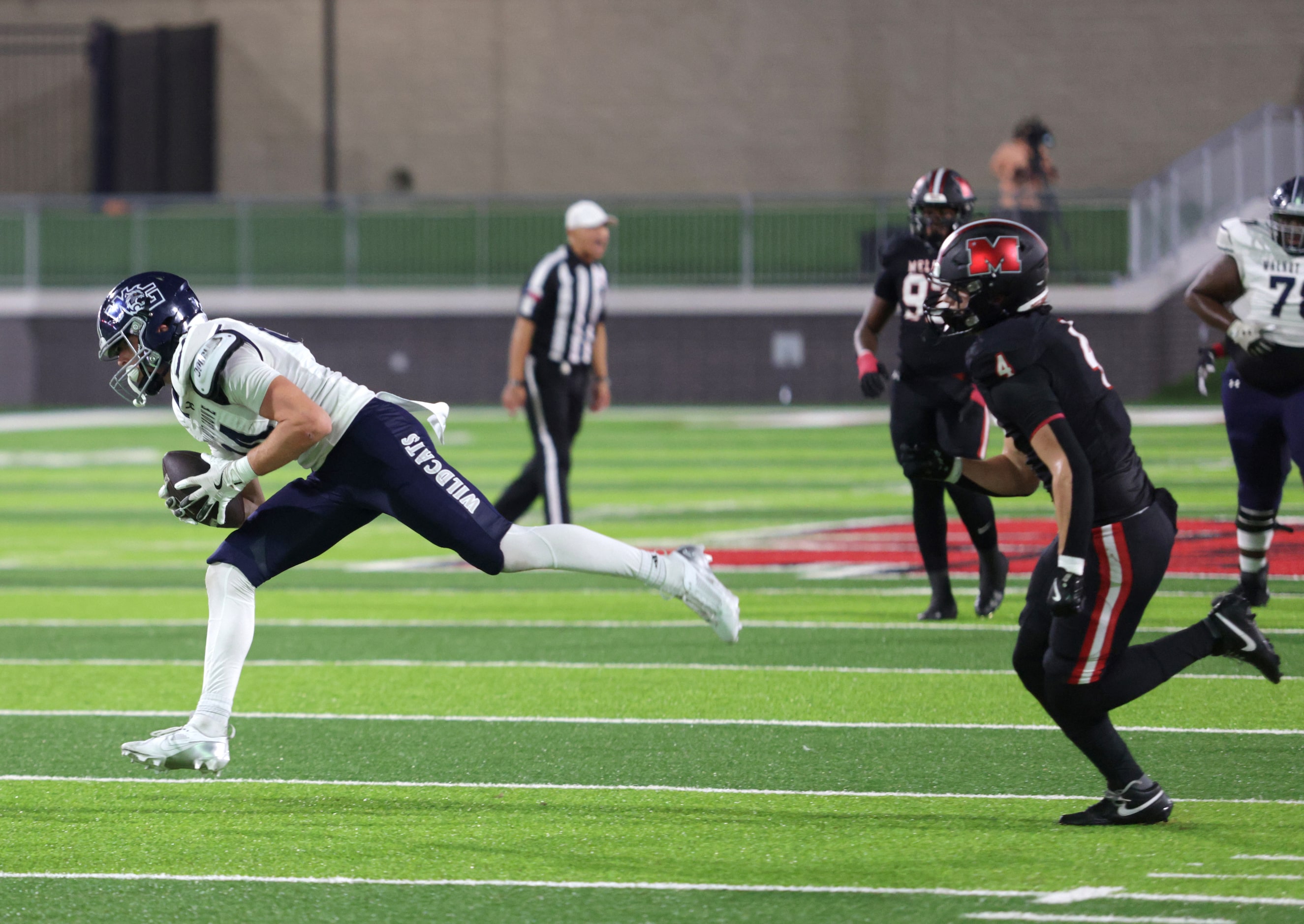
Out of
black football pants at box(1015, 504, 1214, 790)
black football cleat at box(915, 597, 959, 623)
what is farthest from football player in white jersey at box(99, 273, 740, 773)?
black football cleat at box(915, 597, 959, 623)

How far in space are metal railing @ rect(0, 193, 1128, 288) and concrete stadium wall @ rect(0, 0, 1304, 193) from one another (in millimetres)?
2527

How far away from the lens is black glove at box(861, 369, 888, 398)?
8.16 m

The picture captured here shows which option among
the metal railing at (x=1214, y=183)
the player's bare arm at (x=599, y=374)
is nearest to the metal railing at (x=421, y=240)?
the metal railing at (x=1214, y=183)

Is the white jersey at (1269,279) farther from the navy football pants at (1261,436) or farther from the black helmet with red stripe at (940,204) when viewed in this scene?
the black helmet with red stripe at (940,204)

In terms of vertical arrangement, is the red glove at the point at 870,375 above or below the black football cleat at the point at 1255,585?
above

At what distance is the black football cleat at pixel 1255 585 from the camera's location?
329 inches

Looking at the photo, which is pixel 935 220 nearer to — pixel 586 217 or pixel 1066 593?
pixel 586 217

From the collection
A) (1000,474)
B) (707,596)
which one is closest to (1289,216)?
(1000,474)

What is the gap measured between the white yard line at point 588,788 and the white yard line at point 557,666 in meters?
1.94

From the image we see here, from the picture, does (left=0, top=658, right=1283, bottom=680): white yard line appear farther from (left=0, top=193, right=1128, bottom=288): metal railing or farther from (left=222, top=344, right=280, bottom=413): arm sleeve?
(left=0, top=193, right=1128, bottom=288): metal railing

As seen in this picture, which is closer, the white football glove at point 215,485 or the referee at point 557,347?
the white football glove at point 215,485

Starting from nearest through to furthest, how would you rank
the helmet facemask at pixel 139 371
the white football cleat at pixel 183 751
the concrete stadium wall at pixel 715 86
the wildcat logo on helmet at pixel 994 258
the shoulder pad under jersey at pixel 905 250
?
the wildcat logo on helmet at pixel 994 258, the white football cleat at pixel 183 751, the helmet facemask at pixel 139 371, the shoulder pad under jersey at pixel 905 250, the concrete stadium wall at pixel 715 86

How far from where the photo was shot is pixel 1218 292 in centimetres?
788

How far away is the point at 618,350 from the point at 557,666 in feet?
60.7
